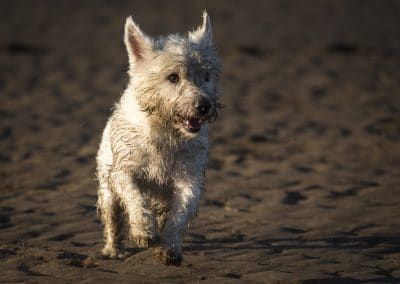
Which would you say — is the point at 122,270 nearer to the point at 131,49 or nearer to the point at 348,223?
the point at 131,49

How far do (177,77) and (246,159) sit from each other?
4656 millimetres

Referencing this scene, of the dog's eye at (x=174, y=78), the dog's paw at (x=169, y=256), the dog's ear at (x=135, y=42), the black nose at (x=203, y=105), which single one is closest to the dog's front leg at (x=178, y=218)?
the dog's paw at (x=169, y=256)

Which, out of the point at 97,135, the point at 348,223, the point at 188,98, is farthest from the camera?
the point at 97,135

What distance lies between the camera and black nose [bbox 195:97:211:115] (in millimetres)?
6148

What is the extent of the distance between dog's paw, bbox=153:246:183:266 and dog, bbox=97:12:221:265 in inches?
3.5

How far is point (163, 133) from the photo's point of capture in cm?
650

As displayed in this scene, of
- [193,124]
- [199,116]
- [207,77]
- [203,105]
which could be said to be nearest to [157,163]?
[193,124]

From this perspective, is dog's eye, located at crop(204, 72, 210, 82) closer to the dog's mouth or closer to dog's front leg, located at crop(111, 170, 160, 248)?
the dog's mouth

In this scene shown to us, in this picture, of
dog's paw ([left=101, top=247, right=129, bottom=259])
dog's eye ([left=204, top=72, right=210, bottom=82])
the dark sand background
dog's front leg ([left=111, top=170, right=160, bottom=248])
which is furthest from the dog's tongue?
dog's paw ([left=101, top=247, right=129, bottom=259])

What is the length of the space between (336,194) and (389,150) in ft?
8.41

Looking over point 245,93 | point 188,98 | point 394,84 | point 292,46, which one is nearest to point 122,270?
point 188,98

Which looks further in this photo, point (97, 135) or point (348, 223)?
point (97, 135)

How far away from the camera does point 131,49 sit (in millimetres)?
6750

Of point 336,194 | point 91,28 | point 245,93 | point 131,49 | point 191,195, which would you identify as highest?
point 91,28
